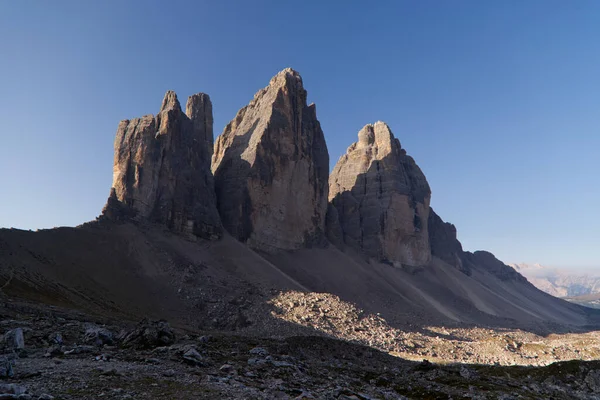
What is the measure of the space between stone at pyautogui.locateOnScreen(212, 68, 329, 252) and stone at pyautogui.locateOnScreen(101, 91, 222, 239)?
232 inches

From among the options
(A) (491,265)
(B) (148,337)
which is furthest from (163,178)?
(A) (491,265)

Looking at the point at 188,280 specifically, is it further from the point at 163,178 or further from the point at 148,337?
the point at 148,337

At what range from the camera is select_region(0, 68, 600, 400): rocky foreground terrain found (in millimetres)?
14734

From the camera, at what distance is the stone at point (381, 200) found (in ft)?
324

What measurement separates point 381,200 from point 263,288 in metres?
55.8

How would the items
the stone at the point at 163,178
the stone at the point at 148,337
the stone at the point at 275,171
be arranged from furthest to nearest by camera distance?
1. the stone at the point at 275,171
2. the stone at the point at 163,178
3. the stone at the point at 148,337

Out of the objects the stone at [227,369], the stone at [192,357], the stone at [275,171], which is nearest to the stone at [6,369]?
the stone at [192,357]

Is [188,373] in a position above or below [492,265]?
below

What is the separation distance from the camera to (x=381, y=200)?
4028 inches

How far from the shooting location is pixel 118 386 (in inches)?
418

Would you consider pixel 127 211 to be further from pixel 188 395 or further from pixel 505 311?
pixel 505 311

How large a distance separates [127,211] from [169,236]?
24.4 ft

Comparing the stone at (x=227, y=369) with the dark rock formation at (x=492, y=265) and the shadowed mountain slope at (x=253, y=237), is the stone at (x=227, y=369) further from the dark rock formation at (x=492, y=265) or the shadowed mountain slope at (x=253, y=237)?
the dark rock formation at (x=492, y=265)

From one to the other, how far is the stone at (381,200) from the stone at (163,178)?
4193cm
